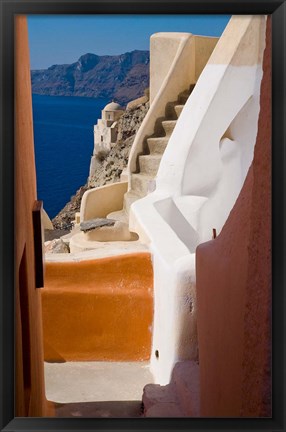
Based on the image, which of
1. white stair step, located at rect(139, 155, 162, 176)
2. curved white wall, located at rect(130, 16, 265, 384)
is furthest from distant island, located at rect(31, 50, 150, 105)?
curved white wall, located at rect(130, 16, 265, 384)

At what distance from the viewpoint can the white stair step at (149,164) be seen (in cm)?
1060

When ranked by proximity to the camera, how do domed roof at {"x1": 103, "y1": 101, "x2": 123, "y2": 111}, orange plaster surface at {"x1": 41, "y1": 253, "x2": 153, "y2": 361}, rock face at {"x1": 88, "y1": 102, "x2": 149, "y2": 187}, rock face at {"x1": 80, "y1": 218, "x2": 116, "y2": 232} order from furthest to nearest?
domed roof at {"x1": 103, "y1": 101, "x2": 123, "y2": 111} → rock face at {"x1": 88, "y1": 102, "x2": 149, "y2": 187} → rock face at {"x1": 80, "y1": 218, "x2": 116, "y2": 232} → orange plaster surface at {"x1": 41, "y1": 253, "x2": 153, "y2": 361}

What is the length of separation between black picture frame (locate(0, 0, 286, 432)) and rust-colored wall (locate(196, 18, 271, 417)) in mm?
29

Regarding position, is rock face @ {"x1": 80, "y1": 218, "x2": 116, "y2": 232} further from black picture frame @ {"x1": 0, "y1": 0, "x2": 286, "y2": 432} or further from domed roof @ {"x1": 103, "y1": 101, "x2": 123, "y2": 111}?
domed roof @ {"x1": 103, "y1": 101, "x2": 123, "y2": 111}

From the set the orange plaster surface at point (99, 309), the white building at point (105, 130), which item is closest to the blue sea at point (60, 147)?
the white building at point (105, 130)

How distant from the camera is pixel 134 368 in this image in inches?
235

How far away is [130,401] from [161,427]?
320 centimetres

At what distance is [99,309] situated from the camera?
6066 millimetres

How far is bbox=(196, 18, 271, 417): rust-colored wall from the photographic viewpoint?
2.13 metres

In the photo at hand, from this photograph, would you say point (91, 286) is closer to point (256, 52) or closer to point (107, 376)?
point (107, 376)

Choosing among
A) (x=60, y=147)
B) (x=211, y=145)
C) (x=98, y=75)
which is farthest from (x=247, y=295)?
(x=60, y=147)

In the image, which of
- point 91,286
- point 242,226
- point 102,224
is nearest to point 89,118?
point 102,224
